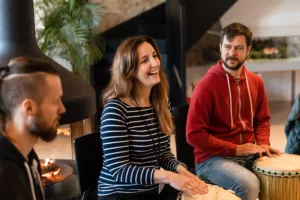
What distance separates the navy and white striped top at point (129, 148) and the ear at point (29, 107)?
688mm

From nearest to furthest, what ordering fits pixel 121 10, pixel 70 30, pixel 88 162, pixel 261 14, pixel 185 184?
pixel 185 184 → pixel 88 162 → pixel 70 30 → pixel 121 10 → pixel 261 14

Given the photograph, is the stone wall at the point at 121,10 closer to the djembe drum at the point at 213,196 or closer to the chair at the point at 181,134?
the chair at the point at 181,134

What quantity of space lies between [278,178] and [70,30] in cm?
273

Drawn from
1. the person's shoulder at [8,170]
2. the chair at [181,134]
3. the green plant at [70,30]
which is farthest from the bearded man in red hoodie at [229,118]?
the green plant at [70,30]

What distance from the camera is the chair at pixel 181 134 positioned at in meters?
2.62

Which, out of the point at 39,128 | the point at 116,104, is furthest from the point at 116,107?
the point at 39,128

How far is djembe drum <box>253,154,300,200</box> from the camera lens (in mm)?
2225

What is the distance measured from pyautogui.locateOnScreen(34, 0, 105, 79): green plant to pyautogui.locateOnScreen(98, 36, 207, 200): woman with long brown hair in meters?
2.37

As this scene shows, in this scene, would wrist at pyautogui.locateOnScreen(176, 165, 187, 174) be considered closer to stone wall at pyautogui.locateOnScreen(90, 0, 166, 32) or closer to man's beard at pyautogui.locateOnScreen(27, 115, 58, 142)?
man's beard at pyautogui.locateOnScreen(27, 115, 58, 142)

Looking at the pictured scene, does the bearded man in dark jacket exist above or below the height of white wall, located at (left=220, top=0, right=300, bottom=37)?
below

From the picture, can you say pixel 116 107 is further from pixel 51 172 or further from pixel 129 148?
pixel 51 172

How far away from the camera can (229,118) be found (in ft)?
8.21

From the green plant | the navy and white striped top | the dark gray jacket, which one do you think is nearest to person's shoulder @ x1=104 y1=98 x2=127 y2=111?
the navy and white striped top

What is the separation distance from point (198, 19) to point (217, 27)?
74 centimetres
